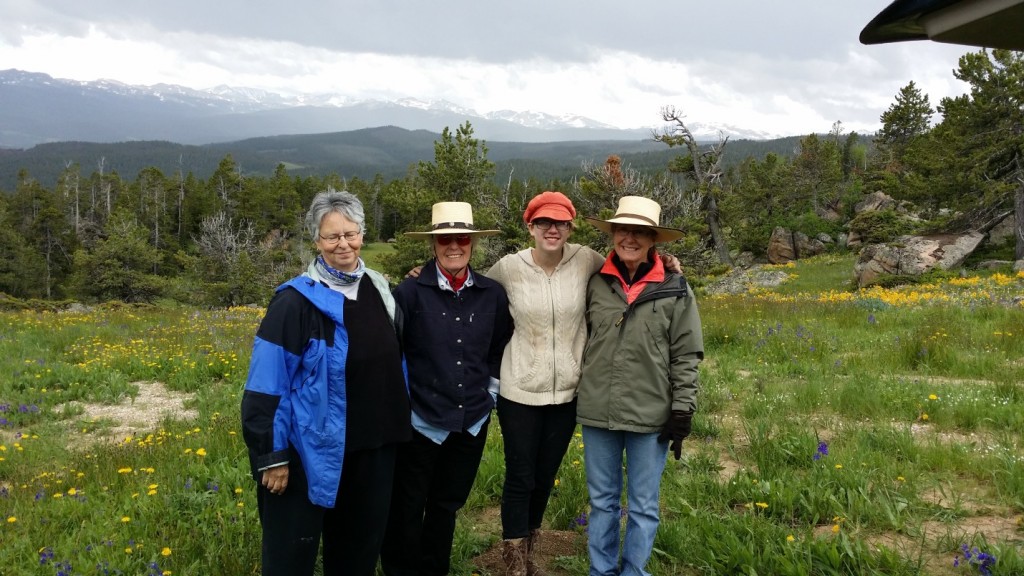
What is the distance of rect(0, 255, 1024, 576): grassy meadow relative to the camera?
133 inches

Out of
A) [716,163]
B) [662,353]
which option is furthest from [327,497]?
[716,163]

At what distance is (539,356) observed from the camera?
3.30 metres

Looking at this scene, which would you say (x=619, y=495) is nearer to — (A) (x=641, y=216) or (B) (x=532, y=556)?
(B) (x=532, y=556)

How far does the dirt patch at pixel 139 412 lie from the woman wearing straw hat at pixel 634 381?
5032 millimetres

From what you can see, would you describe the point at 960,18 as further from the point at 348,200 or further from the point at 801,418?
the point at 801,418

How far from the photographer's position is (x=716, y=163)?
99.1 ft

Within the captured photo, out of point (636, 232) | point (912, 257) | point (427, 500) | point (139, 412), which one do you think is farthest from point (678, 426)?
point (912, 257)

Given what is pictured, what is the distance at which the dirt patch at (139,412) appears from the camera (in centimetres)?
653

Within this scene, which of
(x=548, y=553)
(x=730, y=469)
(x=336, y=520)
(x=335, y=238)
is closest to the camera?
(x=335, y=238)

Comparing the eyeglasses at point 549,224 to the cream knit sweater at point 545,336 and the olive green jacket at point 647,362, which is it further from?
the olive green jacket at point 647,362

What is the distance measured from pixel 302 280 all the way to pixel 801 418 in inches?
185

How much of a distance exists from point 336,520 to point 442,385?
2.67ft

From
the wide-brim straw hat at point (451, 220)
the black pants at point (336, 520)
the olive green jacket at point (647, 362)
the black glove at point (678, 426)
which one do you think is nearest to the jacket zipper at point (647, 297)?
the olive green jacket at point (647, 362)

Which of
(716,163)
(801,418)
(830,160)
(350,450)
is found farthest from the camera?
(830,160)
